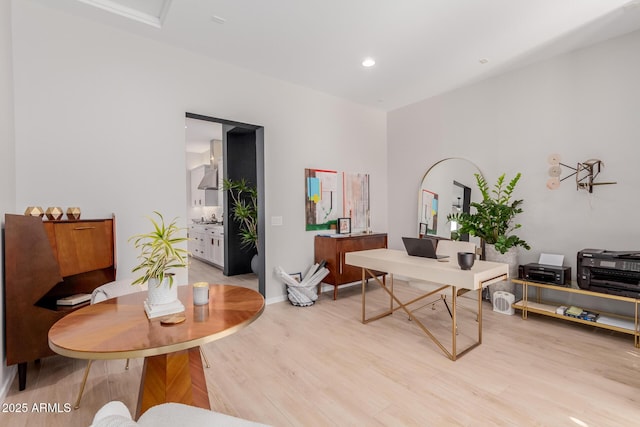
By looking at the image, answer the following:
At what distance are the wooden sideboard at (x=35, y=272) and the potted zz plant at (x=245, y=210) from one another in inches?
103

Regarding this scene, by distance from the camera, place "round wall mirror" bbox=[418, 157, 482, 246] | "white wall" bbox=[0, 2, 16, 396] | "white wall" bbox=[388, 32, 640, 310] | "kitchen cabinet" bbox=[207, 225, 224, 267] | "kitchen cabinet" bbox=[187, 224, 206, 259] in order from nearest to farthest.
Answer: "white wall" bbox=[0, 2, 16, 396] → "white wall" bbox=[388, 32, 640, 310] → "round wall mirror" bbox=[418, 157, 482, 246] → "kitchen cabinet" bbox=[207, 225, 224, 267] → "kitchen cabinet" bbox=[187, 224, 206, 259]

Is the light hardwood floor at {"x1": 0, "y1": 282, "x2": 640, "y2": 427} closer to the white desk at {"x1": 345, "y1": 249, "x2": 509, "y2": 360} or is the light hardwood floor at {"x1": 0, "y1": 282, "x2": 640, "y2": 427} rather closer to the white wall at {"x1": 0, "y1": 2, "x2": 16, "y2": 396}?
the white wall at {"x1": 0, "y1": 2, "x2": 16, "y2": 396}

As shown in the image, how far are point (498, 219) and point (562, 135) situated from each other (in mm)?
1202

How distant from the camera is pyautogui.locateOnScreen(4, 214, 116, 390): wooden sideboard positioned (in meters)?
2.05

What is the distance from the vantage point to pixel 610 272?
2885 millimetres

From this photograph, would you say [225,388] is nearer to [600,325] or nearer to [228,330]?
[228,330]

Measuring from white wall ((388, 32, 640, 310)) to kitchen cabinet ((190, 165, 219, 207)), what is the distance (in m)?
5.30

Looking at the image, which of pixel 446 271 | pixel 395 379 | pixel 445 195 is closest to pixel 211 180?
pixel 445 195

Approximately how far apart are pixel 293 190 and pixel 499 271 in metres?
2.72

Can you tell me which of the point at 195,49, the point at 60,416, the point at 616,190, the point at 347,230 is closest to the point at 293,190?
the point at 347,230

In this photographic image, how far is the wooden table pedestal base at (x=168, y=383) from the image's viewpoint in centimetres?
144

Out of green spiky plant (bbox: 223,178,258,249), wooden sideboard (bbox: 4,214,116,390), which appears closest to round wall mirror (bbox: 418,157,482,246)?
green spiky plant (bbox: 223,178,258,249)

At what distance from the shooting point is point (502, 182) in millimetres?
4059

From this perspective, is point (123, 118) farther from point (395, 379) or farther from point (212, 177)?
point (212, 177)
